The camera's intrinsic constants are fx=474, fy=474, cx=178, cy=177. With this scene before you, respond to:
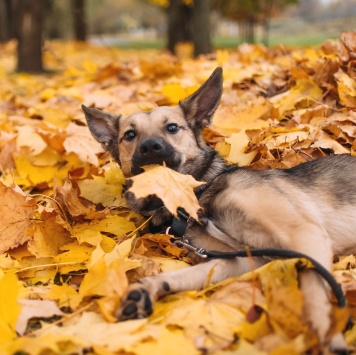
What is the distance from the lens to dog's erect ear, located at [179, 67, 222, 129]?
3.77 metres

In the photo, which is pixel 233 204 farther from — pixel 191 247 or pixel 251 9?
pixel 251 9

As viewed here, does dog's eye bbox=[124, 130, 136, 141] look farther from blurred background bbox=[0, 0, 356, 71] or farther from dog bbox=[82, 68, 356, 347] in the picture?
blurred background bbox=[0, 0, 356, 71]

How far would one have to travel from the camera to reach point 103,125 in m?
4.05

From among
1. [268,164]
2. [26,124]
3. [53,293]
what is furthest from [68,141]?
[53,293]

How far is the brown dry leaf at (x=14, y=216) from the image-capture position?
10.7ft

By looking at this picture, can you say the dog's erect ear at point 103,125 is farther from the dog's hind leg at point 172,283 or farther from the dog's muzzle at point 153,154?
the dog's hind leg at point 172,283

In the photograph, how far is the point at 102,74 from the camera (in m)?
8.12

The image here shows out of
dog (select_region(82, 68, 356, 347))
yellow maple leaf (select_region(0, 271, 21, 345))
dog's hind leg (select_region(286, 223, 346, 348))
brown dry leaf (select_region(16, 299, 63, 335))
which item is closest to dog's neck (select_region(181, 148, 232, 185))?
dog (select_region(82, 68, 356, 347))

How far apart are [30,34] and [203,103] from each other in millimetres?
9440

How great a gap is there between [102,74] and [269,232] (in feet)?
19.8

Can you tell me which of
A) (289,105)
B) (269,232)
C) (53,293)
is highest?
(289,105)

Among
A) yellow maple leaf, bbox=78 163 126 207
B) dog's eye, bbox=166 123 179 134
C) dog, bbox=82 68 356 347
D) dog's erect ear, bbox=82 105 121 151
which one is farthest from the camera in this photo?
dog's erect ear, bbox=82 105 121 151

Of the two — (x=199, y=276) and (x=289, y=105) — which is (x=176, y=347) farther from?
(x=289, y=105)

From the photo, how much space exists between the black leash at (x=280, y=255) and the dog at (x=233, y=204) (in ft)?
0.18
